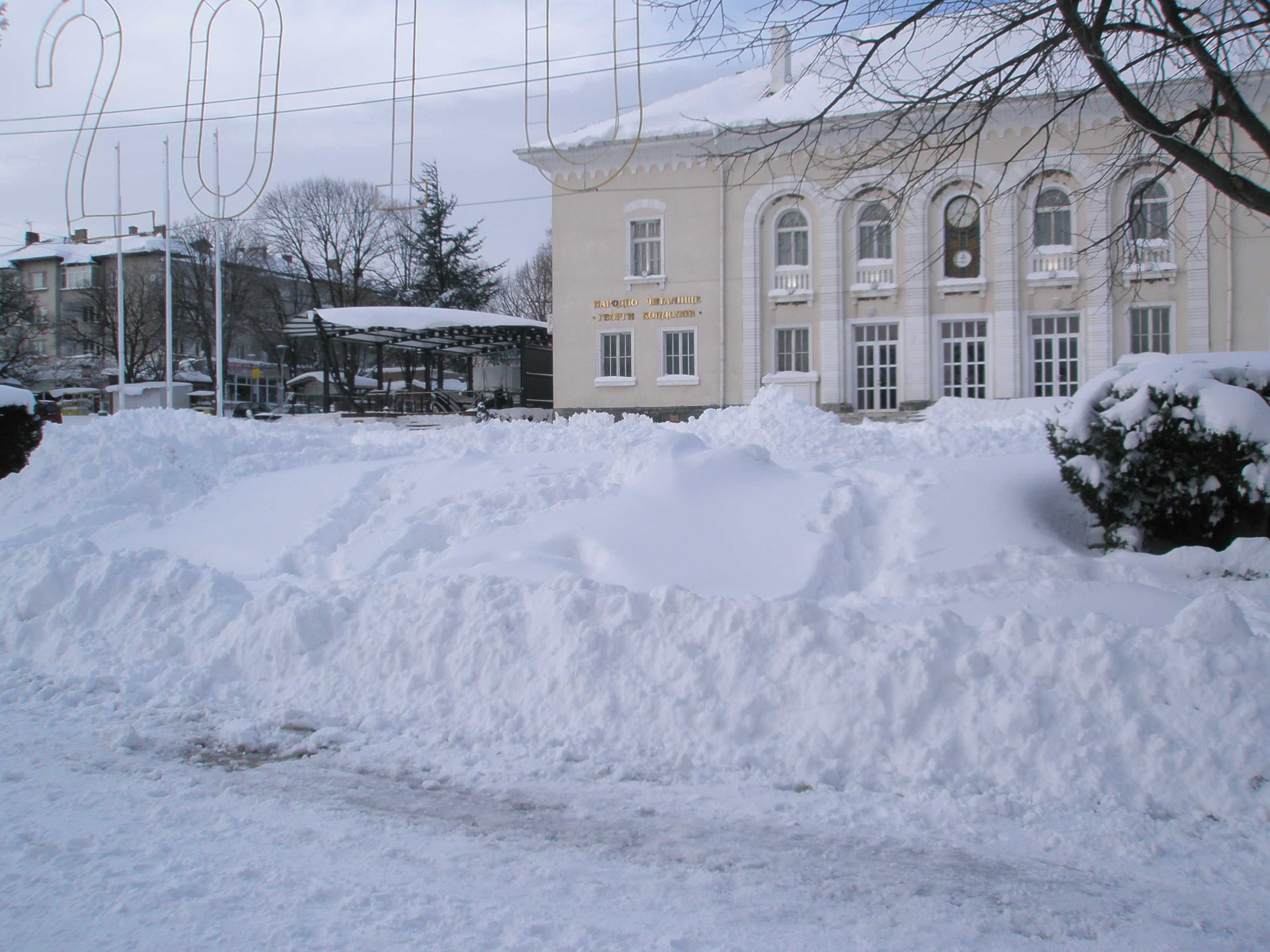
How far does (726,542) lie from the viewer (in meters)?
7.23

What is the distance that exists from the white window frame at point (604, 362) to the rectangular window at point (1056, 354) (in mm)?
11949

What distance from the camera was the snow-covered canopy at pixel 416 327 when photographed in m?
26.3

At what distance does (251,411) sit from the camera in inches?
1428

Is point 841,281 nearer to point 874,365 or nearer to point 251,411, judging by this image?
point 874,365

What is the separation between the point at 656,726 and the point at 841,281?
23.4 meters

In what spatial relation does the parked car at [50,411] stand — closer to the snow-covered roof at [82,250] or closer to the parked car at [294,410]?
the parked car at [294,410]

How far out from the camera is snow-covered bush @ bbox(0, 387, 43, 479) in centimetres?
1205

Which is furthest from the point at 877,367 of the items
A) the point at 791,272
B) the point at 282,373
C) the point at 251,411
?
the point at 282,373

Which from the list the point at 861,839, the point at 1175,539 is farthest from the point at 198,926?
the point at 1175,539

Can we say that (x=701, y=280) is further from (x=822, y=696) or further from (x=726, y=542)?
(x=822, y=696)

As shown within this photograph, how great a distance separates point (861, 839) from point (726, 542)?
3.54 metres

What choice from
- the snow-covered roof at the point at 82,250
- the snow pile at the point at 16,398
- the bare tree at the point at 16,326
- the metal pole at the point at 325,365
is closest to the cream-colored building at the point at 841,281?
the metal pole at the point at 325,365

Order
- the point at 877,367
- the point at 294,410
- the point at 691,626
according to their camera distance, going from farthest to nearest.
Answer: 1. the point at 294,410
2. the point at 877,367
3. the point at 691,626

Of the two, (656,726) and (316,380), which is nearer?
(656,726)
